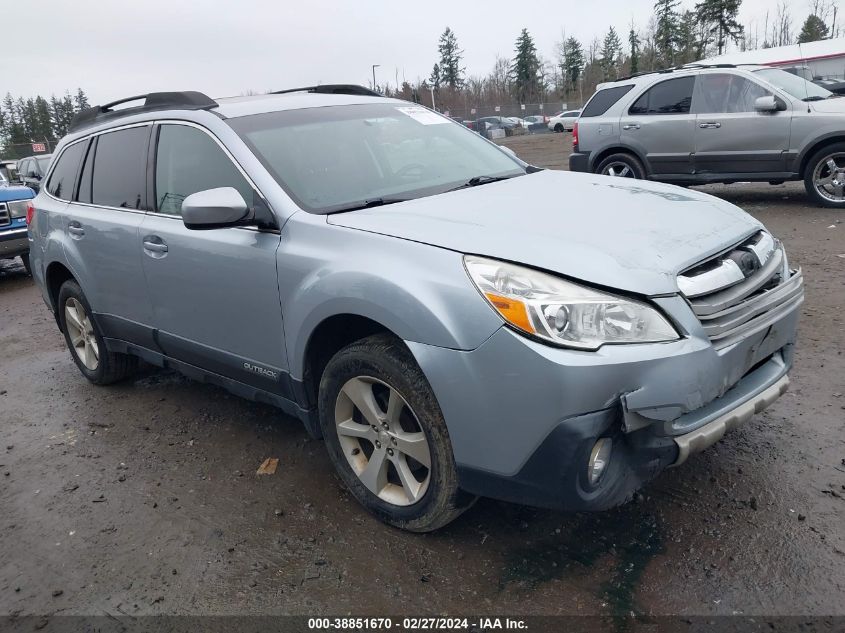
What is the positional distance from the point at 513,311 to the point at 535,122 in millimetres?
49506

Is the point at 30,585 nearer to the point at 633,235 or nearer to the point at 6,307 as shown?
the point at 633,235

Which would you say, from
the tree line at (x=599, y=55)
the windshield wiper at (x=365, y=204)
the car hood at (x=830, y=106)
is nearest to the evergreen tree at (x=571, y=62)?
the tree line at (x=599, y=55)

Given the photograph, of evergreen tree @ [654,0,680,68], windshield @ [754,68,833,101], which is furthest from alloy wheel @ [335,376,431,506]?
evergreen tree @ [654,0,680,68]

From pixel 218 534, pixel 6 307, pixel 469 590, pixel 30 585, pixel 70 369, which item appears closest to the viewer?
pixel 469 590

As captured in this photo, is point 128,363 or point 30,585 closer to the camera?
point 30,585

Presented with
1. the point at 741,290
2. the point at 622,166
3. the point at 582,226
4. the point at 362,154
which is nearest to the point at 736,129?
the point at 622,166

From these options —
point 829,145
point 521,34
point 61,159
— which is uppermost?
point 521,34

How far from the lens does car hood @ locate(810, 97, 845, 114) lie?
8.36m

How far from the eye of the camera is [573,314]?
7.36 ft

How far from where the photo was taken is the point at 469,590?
97.9 inches

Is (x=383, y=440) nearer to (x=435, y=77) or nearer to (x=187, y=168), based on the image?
(x=187, y=168)

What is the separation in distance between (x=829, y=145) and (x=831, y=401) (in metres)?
6.10

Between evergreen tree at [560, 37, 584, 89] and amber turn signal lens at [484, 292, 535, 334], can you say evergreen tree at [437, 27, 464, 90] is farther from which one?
amber turn signal lens at [484, 292, 535, 334]

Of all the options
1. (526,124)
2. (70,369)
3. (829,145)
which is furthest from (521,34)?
(70,369)
